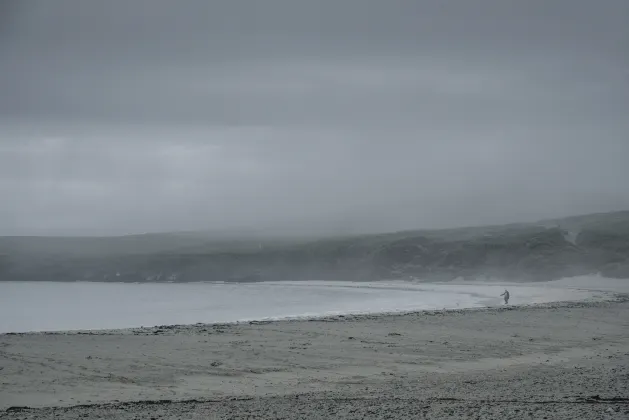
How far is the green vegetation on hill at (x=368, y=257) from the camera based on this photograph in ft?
227

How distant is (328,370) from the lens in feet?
51.0

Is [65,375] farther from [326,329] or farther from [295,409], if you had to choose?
[326,329]

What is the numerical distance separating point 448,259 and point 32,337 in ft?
196

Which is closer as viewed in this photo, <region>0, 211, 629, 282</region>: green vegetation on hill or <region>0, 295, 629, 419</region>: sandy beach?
<region>0, 295, 629, 419</region>: sandy beach

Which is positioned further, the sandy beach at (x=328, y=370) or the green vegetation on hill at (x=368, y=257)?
the green vegetation on hill at (x=368, y=257)

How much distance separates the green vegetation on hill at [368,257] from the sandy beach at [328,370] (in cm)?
4384

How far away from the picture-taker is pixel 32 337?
20.1 meters

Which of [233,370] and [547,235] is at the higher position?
[547,235]

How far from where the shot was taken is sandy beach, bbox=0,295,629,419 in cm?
1070

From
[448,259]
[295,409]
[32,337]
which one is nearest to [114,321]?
[32,337]

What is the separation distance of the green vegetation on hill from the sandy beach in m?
43.8

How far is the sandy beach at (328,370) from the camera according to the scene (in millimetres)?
10695

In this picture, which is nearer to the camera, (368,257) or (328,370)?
(328,370)

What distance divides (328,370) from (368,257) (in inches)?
2787
